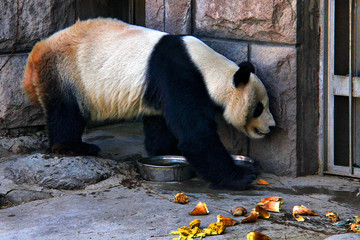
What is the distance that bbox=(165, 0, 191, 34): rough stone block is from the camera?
5.73 m

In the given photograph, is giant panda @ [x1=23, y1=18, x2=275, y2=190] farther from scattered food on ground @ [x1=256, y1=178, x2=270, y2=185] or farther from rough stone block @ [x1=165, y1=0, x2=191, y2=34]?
rough stone block @ [x1=165, y1=0, x2=191, y2=34]

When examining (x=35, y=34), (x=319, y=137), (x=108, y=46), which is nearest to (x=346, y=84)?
(x=319, y=137)

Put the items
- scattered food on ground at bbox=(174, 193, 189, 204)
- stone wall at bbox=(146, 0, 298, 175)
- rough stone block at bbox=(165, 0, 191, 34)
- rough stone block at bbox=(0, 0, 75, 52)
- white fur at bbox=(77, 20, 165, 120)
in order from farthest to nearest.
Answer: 1. rough stone block at bbox=(0, 0, 75, 52)
2. rough stone block at bbox=(165, 0, 191, 34)
3. white fur at bbox=(77, 20, 165, 120)
4. stone wall at bbox=(146, 0, 298, 175)
5. scattered food on ground at bbox=(174, 193, 189, 204)

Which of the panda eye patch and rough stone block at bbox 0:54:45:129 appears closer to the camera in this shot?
the panda eye patch

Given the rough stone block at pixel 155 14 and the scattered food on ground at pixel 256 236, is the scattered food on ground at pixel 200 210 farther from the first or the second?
the rough stone block at pixel 155 14

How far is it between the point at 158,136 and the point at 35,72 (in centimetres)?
135

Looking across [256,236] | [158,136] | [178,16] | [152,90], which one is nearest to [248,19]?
[178,16]

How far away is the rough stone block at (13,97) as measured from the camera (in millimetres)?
5961

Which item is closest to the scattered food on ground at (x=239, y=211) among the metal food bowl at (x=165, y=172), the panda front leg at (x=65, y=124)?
the metal food bowl at (x=165, y=172)

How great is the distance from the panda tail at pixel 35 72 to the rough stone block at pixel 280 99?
78.7 inches

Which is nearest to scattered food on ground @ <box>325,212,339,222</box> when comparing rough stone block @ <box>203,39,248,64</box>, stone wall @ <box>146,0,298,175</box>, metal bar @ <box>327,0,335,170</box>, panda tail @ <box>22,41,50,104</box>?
stone wall @ <box>146,0,298,175</box>

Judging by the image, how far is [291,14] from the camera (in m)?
5.02

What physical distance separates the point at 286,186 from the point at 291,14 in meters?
1.51

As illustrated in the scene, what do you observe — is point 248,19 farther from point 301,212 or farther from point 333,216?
point 333,216
